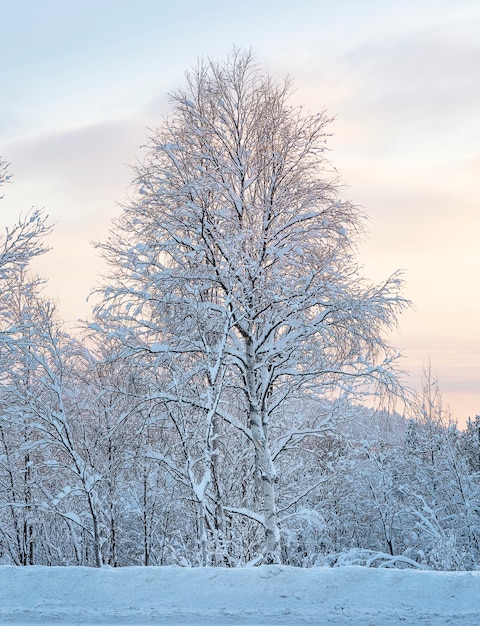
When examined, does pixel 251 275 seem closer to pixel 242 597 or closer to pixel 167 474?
pixel 242 597

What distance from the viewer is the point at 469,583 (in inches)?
224

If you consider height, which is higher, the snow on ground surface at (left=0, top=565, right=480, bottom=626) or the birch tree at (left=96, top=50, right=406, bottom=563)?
the birch tree at (left=96, top=50, right=406, bottom=563)

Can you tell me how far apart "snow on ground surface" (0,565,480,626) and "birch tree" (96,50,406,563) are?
5.33 metres

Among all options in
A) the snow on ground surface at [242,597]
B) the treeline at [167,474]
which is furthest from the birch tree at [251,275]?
the snow on ground surface at [242,597]

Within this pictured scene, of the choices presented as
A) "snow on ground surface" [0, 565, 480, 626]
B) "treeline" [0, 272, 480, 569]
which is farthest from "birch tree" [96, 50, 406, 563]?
"snow on ground surface" [0, 565, 480, 626]

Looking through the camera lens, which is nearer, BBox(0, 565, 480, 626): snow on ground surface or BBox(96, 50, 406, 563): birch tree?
BBox(0, 565, 480, 626): snow on ground surface

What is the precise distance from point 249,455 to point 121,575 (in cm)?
1061

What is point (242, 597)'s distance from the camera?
577 centimetres

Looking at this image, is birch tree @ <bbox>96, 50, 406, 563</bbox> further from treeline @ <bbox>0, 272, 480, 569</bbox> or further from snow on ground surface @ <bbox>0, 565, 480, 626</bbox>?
snow on ground surface @ <bbox>0, 565, 480, 626</bbox>

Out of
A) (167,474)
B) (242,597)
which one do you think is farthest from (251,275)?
(167,474)

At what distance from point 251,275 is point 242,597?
6593mm

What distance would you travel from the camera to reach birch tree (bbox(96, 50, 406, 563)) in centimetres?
1146

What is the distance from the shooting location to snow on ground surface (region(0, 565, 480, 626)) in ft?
17.5

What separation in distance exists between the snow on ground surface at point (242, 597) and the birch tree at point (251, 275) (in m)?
5.33
